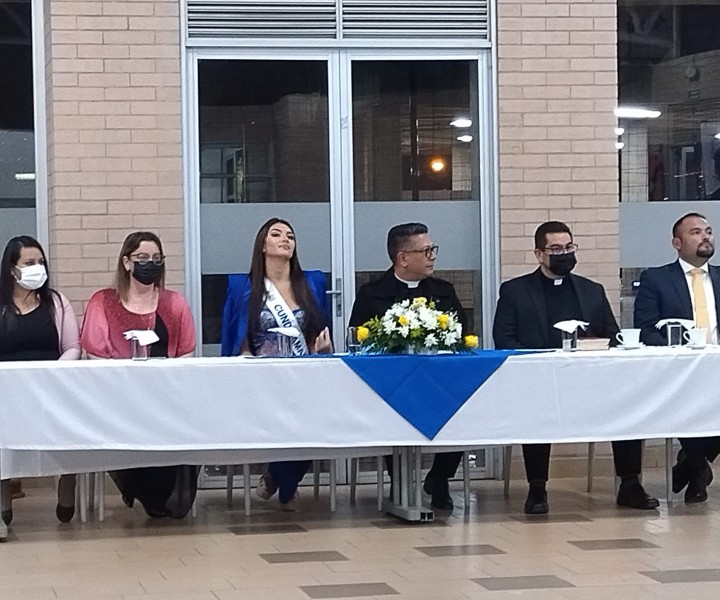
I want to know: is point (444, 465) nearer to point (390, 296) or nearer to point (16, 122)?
point (390, 296)

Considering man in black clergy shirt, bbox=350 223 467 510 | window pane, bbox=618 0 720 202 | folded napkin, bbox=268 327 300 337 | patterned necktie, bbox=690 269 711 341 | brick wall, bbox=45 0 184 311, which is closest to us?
folded napkin, bbox=268 327 300 337

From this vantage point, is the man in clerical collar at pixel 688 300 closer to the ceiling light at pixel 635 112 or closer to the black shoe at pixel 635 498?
the black shoe at pixel 635 498

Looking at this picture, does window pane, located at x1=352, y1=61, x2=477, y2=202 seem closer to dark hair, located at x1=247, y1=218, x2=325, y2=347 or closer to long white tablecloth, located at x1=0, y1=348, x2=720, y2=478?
dark hair, located at x1=247, y1=218, x2=325, y2=347

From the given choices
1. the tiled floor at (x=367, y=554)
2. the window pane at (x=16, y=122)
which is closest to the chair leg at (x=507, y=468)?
the tiled floor at (x=367, y=554)

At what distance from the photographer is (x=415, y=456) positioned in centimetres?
760

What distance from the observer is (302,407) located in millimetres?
7180

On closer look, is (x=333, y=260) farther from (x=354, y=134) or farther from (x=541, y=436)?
(x=541, y=436)

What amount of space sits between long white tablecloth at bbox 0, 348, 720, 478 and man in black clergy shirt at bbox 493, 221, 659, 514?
0.63 meters

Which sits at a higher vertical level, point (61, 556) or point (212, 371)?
point (212, 371)

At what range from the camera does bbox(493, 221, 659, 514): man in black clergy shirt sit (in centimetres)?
800

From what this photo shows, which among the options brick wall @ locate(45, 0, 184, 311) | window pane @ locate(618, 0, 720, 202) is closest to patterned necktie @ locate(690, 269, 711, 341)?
window pane @ locate(618, 0, 720, 202)

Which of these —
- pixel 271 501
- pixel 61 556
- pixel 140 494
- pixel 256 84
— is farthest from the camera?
pixel 256 84

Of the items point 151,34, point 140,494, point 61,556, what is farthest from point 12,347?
point 151,34

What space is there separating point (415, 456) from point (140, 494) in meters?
1.43
